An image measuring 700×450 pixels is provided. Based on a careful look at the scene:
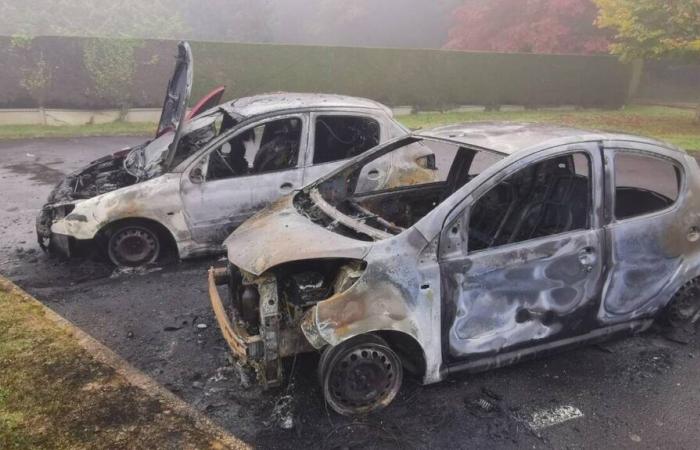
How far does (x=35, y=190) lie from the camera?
28.2 feet

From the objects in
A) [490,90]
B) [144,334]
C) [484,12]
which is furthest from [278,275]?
[484,12]

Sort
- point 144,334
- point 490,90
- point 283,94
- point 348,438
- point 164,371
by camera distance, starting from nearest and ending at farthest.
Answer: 1. point 348,438
2. point 164,371
3. point 144,334
4. point 283,94
5. point 490,90

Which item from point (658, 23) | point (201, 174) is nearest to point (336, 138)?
point (201, 174)

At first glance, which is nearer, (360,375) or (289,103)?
(360,375)

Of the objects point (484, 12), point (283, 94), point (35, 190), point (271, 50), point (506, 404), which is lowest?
point (506, 404)

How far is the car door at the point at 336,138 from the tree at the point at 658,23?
1213cm

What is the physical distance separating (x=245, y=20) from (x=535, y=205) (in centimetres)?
2610

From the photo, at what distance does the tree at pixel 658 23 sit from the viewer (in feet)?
45.9

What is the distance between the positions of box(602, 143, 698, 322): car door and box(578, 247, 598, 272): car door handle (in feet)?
0.53

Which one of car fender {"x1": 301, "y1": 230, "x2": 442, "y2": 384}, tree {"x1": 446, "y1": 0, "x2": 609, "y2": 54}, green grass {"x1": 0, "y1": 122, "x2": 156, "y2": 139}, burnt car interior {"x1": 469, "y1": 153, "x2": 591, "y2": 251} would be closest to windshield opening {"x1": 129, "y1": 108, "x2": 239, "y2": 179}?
burnt car interior {"x1": 469, "y1": 153, "x2": 591, "y2": 251}

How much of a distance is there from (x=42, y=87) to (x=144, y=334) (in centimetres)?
1312

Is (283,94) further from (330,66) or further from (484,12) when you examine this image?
(484,12)

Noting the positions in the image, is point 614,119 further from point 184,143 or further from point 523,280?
point 523,280

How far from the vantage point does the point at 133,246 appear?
5.50 m
